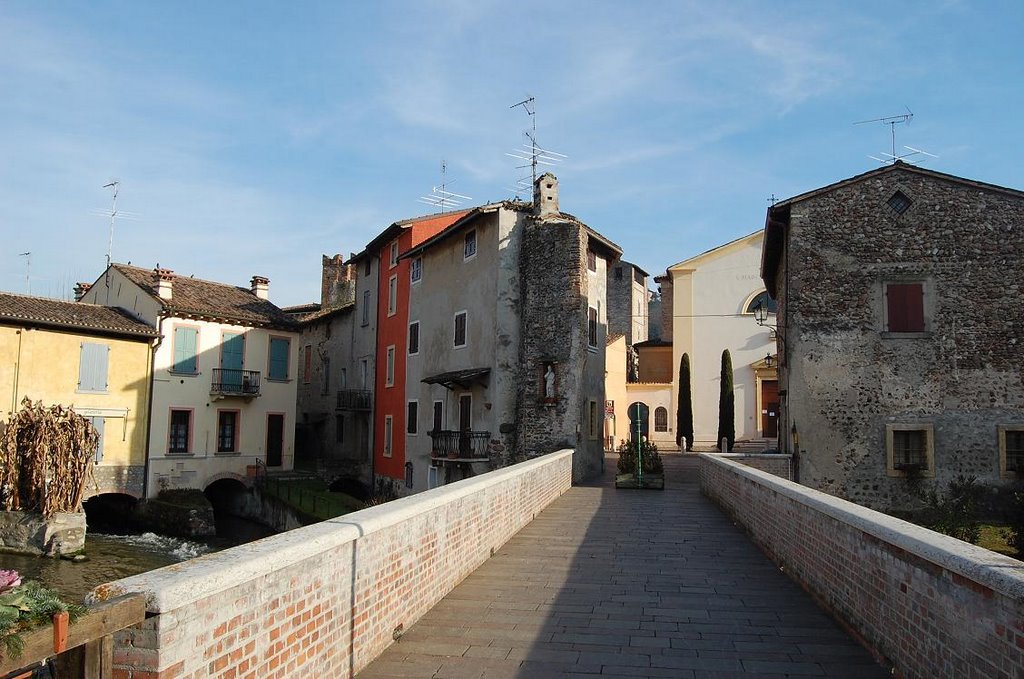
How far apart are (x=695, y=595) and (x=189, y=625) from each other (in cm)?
565

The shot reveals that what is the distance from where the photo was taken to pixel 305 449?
38906 mm

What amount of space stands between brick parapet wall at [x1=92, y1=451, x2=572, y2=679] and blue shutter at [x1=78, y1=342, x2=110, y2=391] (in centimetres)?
2259

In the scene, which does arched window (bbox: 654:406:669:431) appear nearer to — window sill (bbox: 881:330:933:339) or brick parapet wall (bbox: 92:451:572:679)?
window sill (bbox: 881:330:933:339)

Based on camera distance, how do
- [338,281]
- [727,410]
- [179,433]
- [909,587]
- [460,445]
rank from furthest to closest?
[338,281] < [727,410] < [179,433] < [460,445] < [909,587]

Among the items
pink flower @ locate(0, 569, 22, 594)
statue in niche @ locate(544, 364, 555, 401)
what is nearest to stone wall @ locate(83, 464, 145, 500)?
statue in niche @ locate(544, 364, 555, 401)

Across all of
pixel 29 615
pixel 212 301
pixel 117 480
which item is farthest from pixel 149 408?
pixel 29 615

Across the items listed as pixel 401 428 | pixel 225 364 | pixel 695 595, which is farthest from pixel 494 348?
pixel 695 595

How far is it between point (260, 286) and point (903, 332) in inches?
1049

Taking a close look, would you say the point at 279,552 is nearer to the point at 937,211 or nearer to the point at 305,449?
the point at 937,211

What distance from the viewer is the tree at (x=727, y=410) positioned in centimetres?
3238

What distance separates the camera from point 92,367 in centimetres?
2562

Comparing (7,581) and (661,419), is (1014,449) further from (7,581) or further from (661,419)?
(661,419)

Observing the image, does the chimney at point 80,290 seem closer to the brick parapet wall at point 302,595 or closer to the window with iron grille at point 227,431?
the window with iron grille at point 227,431

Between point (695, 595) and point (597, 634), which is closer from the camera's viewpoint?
point (597, 634)
